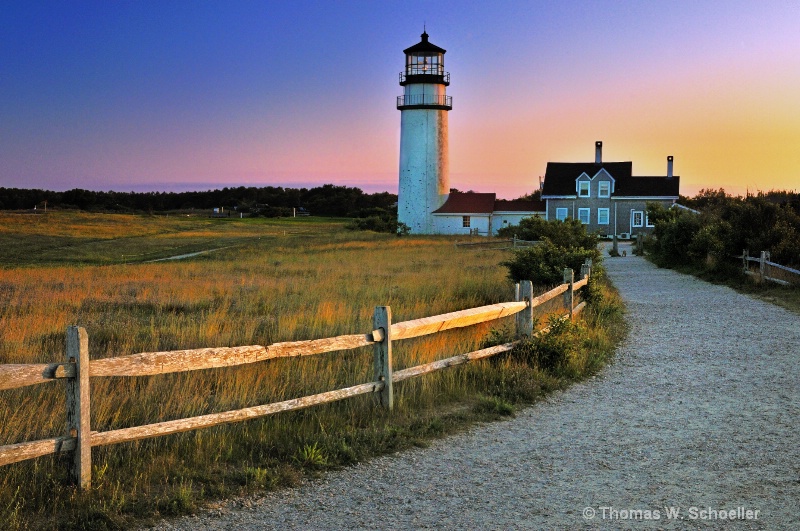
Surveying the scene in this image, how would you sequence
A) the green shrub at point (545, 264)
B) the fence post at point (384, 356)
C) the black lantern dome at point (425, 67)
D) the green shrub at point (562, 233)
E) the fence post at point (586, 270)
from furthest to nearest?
the black lantern dome at point (425, 67) → the green shrub at point (562, 233) → the green shrub at point (545, 264) → the fence post at point (586, 270) → the fence post at point (384, 356)

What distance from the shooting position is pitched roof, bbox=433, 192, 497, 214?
64875 mm

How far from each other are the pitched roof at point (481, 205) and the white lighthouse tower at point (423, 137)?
115cm

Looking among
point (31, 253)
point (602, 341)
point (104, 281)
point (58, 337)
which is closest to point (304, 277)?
point (104, 281)

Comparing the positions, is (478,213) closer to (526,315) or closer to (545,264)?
(545,264)

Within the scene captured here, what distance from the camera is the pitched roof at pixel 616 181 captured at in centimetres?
6388

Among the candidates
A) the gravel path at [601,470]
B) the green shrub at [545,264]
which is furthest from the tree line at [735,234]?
the gravel path at [601,470]

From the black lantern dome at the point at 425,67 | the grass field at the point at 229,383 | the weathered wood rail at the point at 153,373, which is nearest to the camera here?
the weathered wood rail at the point at 153,373

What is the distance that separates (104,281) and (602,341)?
57.6ft

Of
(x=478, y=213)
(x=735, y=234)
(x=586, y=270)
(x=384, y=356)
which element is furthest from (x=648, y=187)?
(x=384, y=356)

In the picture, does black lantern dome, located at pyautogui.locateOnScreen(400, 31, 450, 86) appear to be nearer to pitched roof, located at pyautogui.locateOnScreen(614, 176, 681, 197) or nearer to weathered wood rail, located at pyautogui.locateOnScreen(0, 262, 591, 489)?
pitched roof, located at pyautogui.locateOnScreen(614, 176, 681, 197)

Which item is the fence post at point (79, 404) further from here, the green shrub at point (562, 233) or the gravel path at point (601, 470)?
the green shrub at point (562, 233)

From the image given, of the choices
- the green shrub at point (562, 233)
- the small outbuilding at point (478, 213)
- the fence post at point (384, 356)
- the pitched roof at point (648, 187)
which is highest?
the pitched roof at point (648, 187)

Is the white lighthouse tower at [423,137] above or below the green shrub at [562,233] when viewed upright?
above

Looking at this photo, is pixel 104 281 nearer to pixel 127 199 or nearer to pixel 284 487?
pixel 284 487
